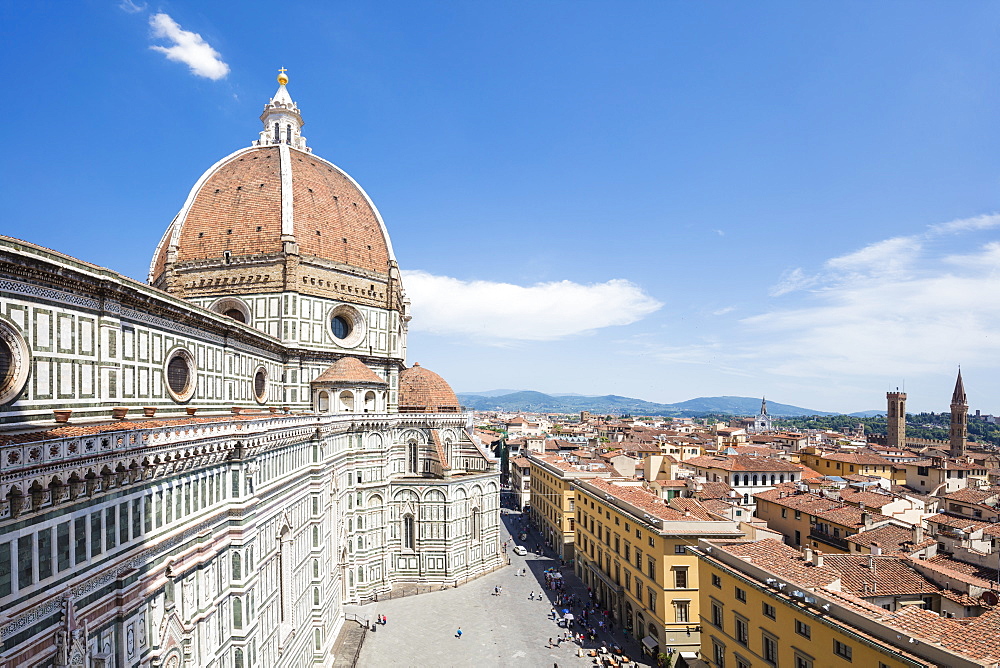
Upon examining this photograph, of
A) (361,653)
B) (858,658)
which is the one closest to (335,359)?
(361,653)

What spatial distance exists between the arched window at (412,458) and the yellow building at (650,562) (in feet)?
42.3

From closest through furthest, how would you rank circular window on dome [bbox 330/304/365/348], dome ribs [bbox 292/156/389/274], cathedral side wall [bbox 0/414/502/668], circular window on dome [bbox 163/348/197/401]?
cathedral side wall [bbox 0/414/502/668] → circular window on dome [bbox 163/348/197/401] → dome ribs [bbox 292/156/389/274] → circular window on dome [bbox 330/304/365/348]

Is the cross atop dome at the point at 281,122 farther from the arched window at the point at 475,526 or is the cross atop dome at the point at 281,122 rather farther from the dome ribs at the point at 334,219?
the arched window at the point at 475,526

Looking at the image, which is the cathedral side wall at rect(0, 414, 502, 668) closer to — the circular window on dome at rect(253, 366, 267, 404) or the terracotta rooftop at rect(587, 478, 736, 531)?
the circular window on dome at rect(253, 366, 267, 404)

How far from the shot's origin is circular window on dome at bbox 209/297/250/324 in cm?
3806

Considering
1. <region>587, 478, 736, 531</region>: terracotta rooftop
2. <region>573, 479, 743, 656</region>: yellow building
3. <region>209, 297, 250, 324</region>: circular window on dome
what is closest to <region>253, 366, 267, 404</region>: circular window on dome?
<region>209, 297, 250, 324</region>: circular window on dome

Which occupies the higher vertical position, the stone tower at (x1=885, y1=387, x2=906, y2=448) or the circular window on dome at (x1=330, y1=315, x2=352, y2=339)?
the circular window on dome at (x1=330, y1=315, x2=352, y2=339)

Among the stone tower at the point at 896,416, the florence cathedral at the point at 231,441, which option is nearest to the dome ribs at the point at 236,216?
the florence cathedral at the point at 231,441

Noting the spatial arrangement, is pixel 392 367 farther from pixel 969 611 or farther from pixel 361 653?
pixel 969 611

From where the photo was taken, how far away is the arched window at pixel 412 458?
4197cm

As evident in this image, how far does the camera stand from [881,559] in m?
25.0

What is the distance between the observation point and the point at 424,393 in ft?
145

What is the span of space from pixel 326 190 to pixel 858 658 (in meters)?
39.7

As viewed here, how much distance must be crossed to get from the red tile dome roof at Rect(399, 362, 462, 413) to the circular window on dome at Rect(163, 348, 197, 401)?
2075 cm
